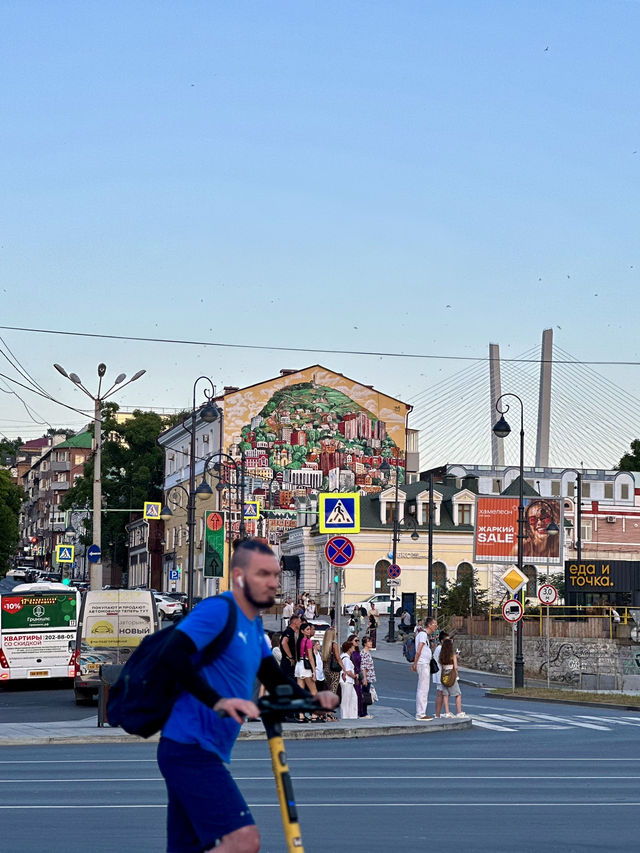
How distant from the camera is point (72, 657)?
35312mm

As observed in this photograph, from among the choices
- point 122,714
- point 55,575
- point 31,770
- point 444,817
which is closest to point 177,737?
point 122,714

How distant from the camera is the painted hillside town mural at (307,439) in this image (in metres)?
100

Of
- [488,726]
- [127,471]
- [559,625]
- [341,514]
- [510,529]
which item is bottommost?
[488,726]

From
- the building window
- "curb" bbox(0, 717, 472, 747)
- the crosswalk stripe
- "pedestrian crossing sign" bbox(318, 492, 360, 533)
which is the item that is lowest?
the crosswalk stripe

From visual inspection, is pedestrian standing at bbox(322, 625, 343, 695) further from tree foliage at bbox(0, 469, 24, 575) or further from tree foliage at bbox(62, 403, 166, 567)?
tree foliage at bbox(62, 403, 166, 567)

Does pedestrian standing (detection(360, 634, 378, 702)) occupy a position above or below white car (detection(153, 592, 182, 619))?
above

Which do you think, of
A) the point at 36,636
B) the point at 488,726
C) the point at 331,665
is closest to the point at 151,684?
the point at 488,726

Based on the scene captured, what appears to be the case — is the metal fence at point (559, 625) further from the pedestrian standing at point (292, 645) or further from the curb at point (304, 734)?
the curb at point (304, 734)

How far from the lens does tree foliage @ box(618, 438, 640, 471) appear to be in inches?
4511

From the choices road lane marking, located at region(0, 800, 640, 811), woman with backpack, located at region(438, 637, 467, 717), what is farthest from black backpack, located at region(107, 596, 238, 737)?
woman with backpack, located at region(438, 637, 467, 717)

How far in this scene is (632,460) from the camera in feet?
382

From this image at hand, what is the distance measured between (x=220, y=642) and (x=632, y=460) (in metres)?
113

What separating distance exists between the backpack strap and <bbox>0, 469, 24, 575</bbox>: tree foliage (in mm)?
86322

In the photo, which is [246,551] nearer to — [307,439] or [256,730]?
[256,730]
